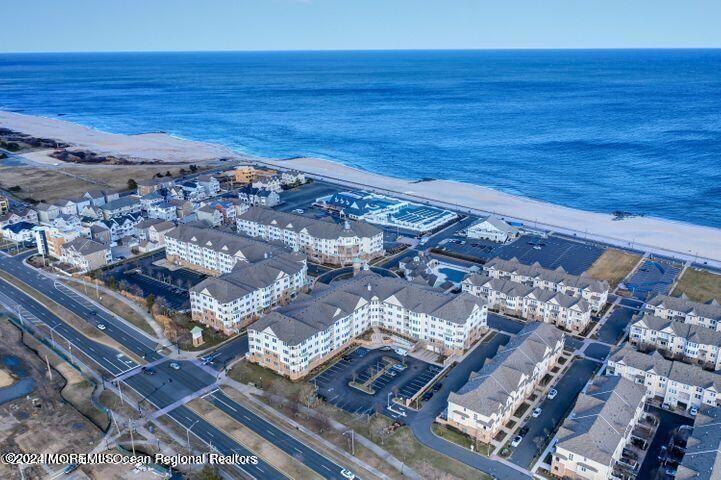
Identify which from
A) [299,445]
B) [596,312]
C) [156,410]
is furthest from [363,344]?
[596,312]

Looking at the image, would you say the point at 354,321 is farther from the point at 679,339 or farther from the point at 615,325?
the point at 679,339

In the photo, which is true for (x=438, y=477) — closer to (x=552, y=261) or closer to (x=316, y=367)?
(x=316, y=367)

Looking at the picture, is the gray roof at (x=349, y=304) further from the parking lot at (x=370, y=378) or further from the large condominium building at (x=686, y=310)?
the large condominium building at (x=686, y=310)

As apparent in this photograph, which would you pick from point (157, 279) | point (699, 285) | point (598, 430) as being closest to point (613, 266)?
point (699, 285)

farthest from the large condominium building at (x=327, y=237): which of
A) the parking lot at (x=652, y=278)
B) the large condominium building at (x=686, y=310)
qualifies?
the large condominium building at (x=686, y=310)

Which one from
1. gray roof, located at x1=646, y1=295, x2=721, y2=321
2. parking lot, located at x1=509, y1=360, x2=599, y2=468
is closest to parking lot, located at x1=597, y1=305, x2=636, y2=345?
gray roof, located at x1=646, y1=295, x2=721, y2=321
